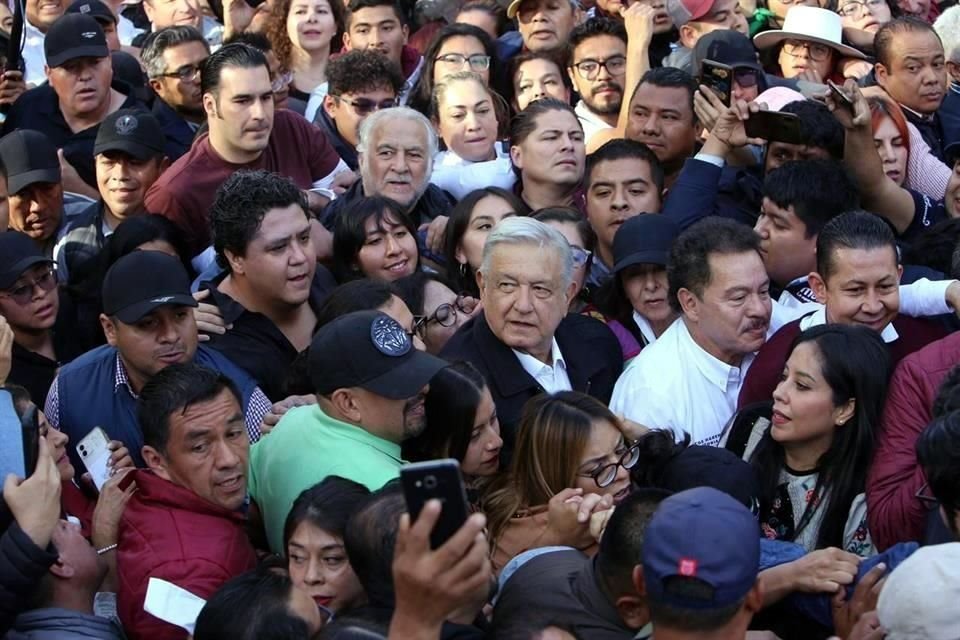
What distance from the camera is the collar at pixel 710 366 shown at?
517cm

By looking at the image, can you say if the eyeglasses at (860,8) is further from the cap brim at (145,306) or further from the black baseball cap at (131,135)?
the cap brim at (145,306)

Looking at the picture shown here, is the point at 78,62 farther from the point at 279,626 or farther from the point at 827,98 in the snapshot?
the point at 279,626

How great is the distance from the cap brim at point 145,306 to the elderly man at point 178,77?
248cm

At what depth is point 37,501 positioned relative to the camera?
3.94 metres

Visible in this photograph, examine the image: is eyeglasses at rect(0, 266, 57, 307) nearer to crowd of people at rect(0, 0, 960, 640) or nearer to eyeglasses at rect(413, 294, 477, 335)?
crowd of people at rect(0, 0, 960, 640)

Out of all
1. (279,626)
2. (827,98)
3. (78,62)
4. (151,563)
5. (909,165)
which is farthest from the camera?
(78,62)

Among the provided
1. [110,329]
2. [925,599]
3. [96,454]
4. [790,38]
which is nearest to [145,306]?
[110,329]

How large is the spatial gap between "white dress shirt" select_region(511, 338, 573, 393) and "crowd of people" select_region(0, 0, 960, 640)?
1cm

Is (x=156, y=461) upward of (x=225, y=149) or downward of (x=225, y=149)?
downward

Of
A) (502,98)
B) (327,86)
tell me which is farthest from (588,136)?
(327,86)

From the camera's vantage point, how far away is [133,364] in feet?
16.9

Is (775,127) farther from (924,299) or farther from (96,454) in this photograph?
(96,454)

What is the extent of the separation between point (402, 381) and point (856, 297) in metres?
1.61

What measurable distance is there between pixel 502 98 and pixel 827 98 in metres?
2.21
